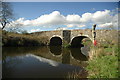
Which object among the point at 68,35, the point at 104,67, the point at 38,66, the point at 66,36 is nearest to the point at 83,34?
the point at 68,35

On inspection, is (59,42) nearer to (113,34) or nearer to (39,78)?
(113,34)

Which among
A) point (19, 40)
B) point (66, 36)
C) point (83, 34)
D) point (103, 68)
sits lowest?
point (103, 68)

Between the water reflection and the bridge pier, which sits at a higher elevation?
the bridge pier

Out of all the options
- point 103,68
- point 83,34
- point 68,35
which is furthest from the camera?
point 68,35

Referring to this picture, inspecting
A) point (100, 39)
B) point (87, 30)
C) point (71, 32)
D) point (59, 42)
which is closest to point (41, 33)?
point (59, 42)

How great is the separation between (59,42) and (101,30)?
43.2ft

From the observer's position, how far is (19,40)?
19469 mm

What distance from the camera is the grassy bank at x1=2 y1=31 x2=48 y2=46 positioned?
58.0 feet

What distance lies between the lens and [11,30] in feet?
75.0

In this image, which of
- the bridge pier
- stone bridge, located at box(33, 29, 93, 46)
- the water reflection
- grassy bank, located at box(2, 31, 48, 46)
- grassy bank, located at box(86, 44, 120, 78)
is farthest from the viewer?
the bridge pier

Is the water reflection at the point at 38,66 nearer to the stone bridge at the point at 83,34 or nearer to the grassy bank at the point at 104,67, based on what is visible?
the grassy bank at the point at 104,67

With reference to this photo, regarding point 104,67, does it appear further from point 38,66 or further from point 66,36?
point 66,36

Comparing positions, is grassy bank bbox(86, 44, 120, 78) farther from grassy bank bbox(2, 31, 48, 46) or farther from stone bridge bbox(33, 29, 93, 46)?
grassy bank bbox(2, 31, 48, 46)

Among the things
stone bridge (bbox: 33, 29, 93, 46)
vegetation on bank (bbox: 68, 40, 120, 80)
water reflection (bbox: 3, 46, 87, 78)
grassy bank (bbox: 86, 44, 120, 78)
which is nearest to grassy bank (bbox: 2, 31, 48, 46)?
stone bridge (bbox: 33, 29, 93, 46)
